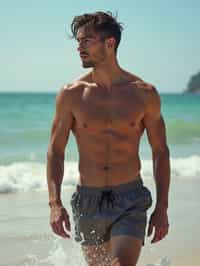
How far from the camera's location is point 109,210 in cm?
399

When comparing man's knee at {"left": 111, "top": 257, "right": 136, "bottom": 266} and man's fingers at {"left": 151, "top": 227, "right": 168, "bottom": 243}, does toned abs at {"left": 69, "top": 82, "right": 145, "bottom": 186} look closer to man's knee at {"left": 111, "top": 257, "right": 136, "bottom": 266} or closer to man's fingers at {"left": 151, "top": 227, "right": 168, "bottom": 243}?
man's fingers at {"left": 151, "top": 227, "right": 168, "bottom": 243}

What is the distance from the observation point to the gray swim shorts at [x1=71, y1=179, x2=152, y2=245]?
13.0 feet

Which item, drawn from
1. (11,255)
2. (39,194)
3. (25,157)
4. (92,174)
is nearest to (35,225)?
(11,255)

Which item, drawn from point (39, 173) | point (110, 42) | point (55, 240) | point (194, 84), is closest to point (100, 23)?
point (110, 42)

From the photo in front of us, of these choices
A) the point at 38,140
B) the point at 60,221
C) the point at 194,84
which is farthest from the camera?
the point at 194,84

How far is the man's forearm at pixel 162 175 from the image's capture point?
158 inches

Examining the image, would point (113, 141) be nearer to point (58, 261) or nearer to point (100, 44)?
point (100, 44)

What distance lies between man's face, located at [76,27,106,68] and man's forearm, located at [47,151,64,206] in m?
0.53

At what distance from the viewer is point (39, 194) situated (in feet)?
34.4

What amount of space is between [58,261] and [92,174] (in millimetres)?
2396

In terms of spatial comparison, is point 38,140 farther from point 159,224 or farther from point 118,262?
point 118,262

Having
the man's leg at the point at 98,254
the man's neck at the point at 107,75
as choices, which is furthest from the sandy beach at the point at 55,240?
the man's neck at the point at 107,75

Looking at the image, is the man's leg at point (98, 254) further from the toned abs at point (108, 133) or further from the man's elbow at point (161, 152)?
the man's elbow at point (161, 152)

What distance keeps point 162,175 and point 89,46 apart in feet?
2.67
